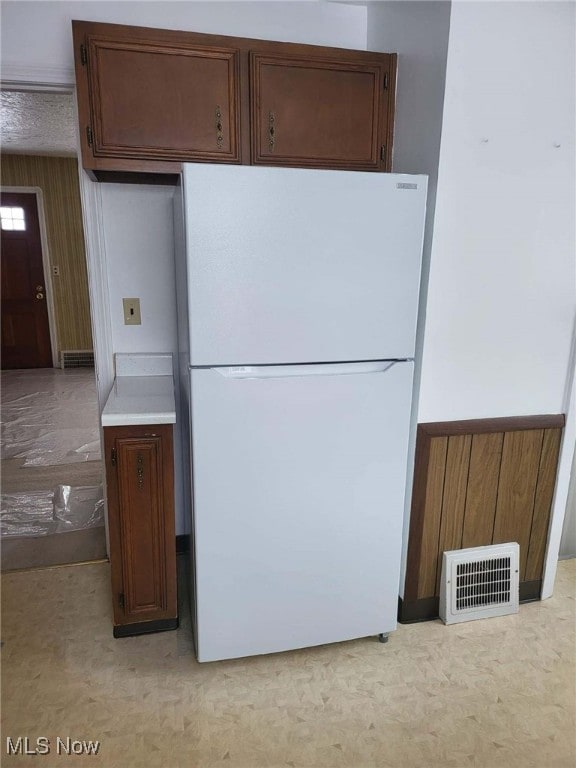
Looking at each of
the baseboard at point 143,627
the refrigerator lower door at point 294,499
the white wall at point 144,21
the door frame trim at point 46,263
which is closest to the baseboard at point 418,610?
the refrigerator lower door at point 294,499

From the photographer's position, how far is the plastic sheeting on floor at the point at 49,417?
3.82 metres

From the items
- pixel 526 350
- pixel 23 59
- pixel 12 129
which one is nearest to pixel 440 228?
pixel 526 350

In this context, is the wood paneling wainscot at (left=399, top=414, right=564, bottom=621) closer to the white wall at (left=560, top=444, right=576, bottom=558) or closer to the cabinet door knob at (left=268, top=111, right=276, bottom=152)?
the white wall at (left=560, top=444, right=576, bottom=558)

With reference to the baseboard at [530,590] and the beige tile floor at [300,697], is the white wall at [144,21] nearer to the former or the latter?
the beige tile floor at [300,697]

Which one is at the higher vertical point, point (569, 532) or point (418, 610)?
point (569, 532)

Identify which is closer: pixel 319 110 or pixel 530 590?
pixel 319 110

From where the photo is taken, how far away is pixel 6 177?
6.13 meters

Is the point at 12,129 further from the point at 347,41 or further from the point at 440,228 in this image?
the point at 440,228

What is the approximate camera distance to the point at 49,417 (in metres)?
4.66

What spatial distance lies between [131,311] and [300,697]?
5.51 feet

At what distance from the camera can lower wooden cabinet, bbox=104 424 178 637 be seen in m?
1.83

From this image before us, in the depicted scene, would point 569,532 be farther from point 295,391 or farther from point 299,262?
point 299,262

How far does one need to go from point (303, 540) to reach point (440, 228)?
1.19m

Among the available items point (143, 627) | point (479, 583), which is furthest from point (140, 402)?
point (479, 583)
